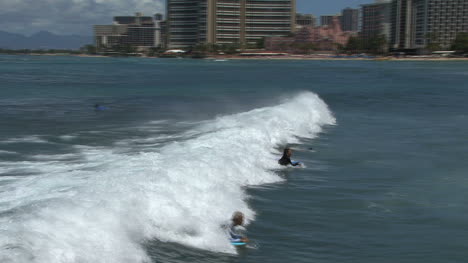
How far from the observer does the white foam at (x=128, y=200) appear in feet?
26.8

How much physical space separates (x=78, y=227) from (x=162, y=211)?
6.94 feet

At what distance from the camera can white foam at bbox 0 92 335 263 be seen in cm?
817

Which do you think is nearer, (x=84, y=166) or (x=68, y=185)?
(x=68, y=185)

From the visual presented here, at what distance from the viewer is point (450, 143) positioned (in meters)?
22.1

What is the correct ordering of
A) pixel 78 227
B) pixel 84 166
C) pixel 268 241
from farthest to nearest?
1. pixel 84 166
2. pixel 268 241
3. pixel 78 227

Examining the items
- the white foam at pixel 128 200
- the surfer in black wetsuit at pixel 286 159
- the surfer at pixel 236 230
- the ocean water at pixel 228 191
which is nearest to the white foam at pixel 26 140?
the ocean water at pixel 228 191

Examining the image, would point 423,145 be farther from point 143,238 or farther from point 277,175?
point 143,238

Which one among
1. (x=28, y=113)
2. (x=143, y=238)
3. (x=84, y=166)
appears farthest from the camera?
(x=28, y=113)

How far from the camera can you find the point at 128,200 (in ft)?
34.4

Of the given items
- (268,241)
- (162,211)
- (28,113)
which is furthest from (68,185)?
(28,113)

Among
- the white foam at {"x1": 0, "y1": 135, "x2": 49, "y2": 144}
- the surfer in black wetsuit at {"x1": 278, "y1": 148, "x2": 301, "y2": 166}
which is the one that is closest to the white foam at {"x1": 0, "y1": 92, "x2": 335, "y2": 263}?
the surfer in black wetsuit at {"x1": 278, "y1": 148, "x2": 301, "y2": 166}

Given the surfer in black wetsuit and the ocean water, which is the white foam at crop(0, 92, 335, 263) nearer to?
the ocean water

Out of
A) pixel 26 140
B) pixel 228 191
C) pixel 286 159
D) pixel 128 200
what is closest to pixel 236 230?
pixel 128 200

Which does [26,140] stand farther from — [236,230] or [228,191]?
[236,230]
